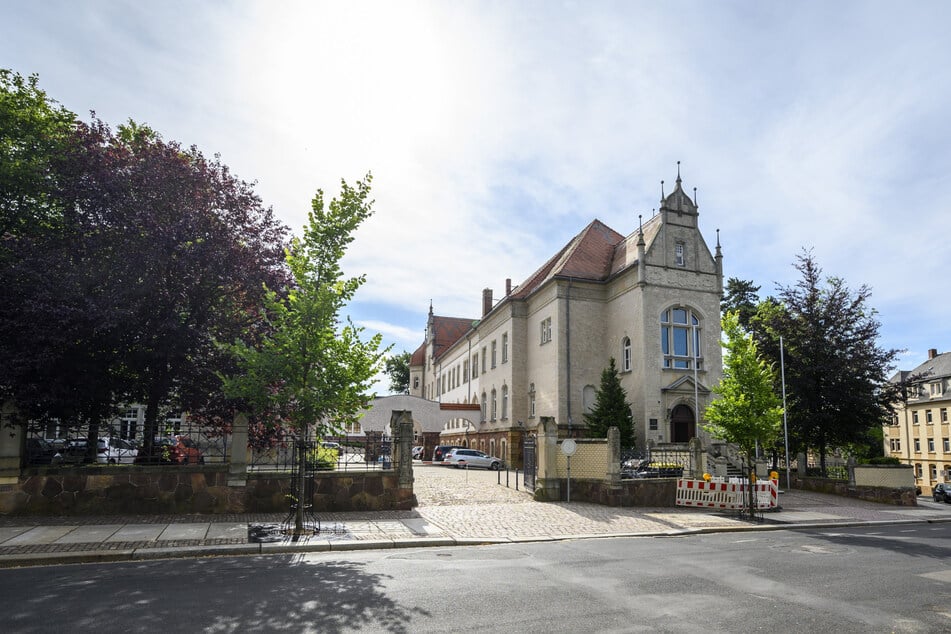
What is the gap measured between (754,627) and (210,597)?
6058 millimetres

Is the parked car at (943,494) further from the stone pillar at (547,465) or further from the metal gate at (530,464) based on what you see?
the stone pillar at (547,465)

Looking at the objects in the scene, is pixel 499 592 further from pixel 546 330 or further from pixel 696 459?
pixel 546 330

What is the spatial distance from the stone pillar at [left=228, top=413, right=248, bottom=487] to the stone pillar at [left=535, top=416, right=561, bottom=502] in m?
8.97

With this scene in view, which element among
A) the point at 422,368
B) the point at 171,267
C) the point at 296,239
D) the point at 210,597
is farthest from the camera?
the point at 422,368

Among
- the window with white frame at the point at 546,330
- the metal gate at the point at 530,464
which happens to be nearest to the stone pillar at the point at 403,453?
the metal gate at the point at 530,464

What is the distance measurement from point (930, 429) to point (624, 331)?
161 feet

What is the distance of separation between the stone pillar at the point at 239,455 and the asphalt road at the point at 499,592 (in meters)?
5.28

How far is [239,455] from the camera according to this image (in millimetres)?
15258

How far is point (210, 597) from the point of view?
7.41 m

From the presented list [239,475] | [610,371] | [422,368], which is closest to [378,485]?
[239,475]

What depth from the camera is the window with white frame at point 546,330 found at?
1490 inches

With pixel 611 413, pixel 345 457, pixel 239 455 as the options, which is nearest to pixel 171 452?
pixel 239 455

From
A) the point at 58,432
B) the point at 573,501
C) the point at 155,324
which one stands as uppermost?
the point at 155,324

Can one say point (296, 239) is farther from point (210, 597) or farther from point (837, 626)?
point (837, 626)
